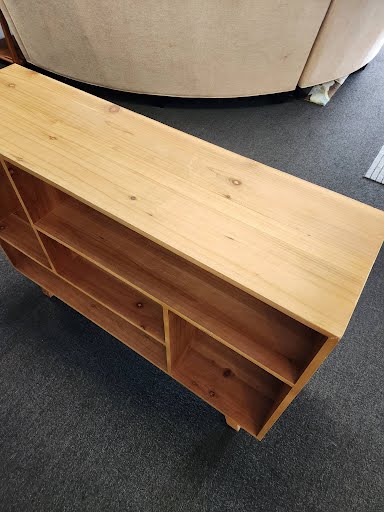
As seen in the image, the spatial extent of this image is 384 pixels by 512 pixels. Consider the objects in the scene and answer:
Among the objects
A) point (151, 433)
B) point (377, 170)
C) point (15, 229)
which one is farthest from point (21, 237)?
point (377, 170)

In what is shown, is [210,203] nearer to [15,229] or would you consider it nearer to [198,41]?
[15,229]

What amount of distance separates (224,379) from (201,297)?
350 millimetres

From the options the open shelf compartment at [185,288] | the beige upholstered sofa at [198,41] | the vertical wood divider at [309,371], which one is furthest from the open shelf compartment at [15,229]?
the beige upholstered sofa at [198,41]

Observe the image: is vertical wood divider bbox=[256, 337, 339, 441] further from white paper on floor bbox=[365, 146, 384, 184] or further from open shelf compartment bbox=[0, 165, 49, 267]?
white paper on floor bbox=[365, 146, 384, 184]

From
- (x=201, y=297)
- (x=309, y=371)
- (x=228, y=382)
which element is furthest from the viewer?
(x=228, y=382)

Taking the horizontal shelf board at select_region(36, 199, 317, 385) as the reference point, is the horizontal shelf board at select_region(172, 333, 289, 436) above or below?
below

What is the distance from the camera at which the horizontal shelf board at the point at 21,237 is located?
1.05m

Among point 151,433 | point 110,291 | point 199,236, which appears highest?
point 199,236

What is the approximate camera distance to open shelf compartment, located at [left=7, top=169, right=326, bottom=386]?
0.63 meters

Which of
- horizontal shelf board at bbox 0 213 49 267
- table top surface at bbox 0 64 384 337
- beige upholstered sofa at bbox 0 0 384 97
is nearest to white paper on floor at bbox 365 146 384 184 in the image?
beige upholstered sofa at bbox 0 0 384 97

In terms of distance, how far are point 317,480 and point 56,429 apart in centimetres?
80

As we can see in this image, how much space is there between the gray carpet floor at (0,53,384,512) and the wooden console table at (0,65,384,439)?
194 millimetres

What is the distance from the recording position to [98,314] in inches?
42.2

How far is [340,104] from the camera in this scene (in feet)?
7.22
